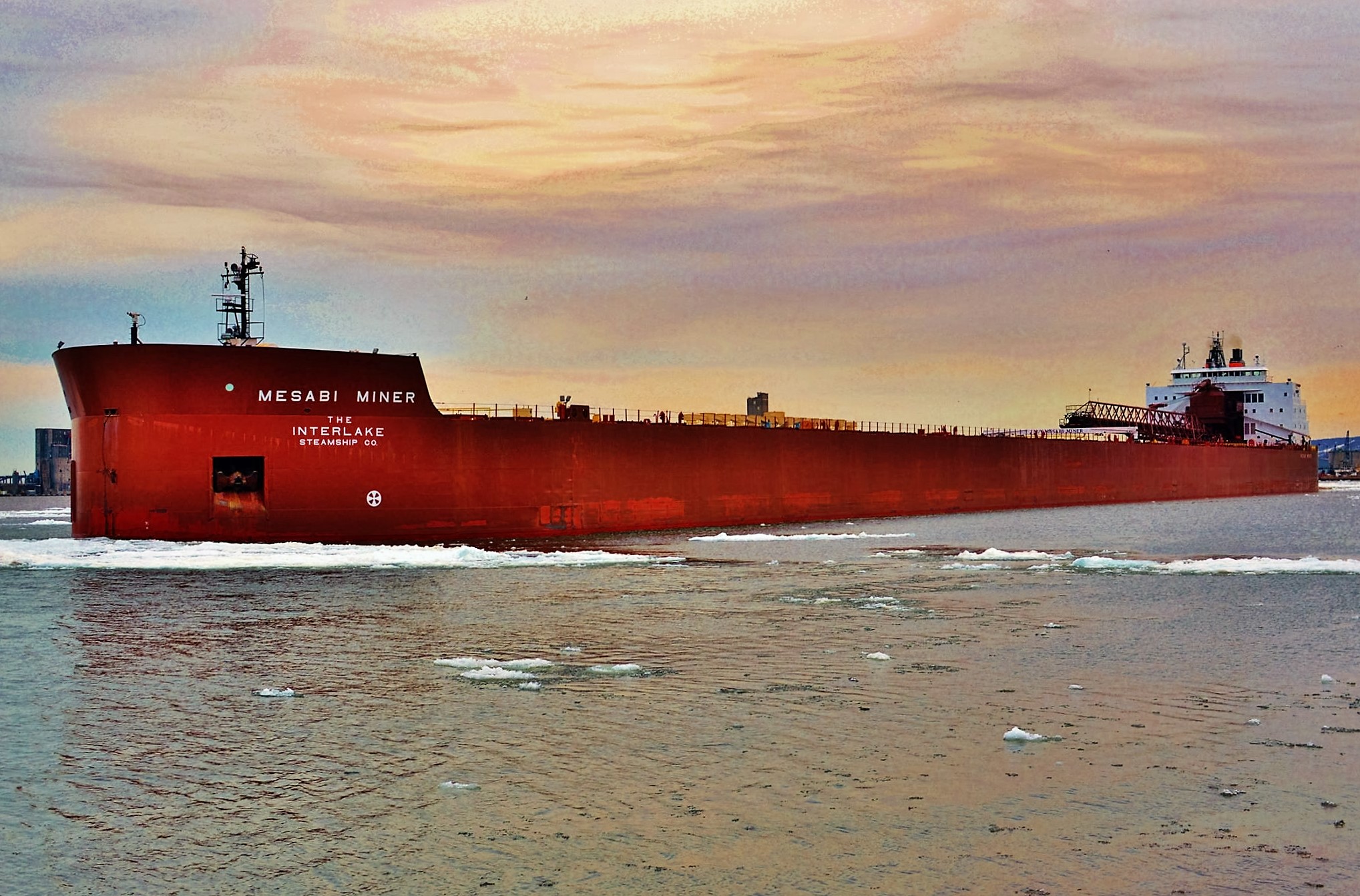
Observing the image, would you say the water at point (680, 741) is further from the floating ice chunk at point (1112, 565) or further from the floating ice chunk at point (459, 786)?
the floating ice chunk at point (1112, 565)

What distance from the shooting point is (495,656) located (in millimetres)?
11477

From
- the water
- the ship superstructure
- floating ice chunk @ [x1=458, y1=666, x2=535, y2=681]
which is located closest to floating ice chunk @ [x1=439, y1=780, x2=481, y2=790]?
the water

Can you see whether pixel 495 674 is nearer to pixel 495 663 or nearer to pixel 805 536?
pixel 495 663

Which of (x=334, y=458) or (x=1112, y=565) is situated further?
(x=334, y=458)

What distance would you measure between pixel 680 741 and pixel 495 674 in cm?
305

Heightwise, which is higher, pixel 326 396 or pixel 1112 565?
pixel 326 396

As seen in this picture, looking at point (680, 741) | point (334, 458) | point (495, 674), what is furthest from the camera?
point (334, 458)

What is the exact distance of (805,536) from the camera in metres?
28.9

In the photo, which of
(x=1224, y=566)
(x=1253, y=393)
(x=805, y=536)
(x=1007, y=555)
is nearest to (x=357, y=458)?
(x=805, y=536)

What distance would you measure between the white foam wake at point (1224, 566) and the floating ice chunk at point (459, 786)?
53.3 feet

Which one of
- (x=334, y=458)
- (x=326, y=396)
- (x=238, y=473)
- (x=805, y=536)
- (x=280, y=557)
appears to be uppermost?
(x=326, y=396)

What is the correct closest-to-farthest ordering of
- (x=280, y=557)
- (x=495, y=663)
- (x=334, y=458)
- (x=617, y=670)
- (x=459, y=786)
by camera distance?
(x=459, y=786), (x=617, y=670), (x=495, y=663), (x=280, y=557), (x=334, y=458)

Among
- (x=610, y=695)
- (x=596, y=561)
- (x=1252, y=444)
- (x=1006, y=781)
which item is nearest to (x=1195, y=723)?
(x=1006, y=781)

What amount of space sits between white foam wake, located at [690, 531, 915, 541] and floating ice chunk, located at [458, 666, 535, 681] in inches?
705
